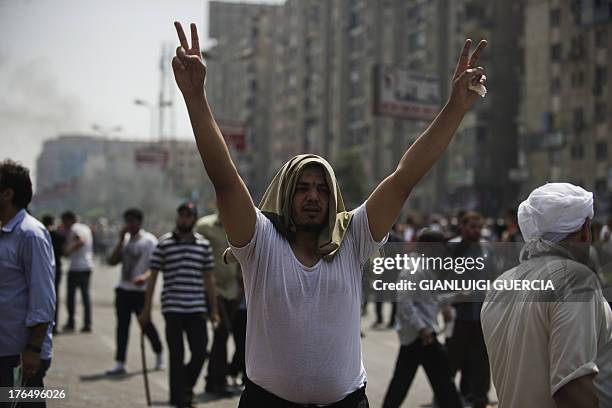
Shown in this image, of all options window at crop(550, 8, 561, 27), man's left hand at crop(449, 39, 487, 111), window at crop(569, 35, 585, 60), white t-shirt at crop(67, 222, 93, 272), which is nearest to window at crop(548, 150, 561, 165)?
window at crop(569, 35, 585, 60)

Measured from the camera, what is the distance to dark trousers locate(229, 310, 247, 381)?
9.84 meters

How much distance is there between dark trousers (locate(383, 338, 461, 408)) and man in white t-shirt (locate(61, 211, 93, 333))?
8.88 meters

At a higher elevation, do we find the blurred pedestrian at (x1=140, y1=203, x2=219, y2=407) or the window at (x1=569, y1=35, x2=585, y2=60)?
the window at (x1=569, y1=35, x2=585, y2=60)

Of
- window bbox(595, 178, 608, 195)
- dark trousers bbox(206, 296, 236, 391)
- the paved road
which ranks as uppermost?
window bbox(595, 178, 608, 195)

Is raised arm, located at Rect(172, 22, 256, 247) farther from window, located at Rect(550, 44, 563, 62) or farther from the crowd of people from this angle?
window, located at Rect(550, 44, 563, 62)

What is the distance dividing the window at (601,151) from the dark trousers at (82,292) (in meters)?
36.8

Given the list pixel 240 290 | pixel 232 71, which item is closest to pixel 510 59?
pixel 240 290

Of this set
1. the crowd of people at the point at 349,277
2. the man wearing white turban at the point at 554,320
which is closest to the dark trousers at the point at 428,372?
the crowd of people at the point at 349,277

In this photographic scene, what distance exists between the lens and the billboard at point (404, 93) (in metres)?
29.2

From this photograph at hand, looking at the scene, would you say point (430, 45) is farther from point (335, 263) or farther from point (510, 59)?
point (335, 263)

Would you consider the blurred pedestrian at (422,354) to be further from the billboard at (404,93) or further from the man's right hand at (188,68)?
the billboard at (404,93)

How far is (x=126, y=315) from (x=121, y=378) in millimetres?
1105

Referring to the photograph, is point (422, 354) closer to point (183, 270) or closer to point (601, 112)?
point (183, 270)

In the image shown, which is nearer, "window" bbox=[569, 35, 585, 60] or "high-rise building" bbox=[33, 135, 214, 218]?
"window" bbox=[569, 35, 585, 60]
